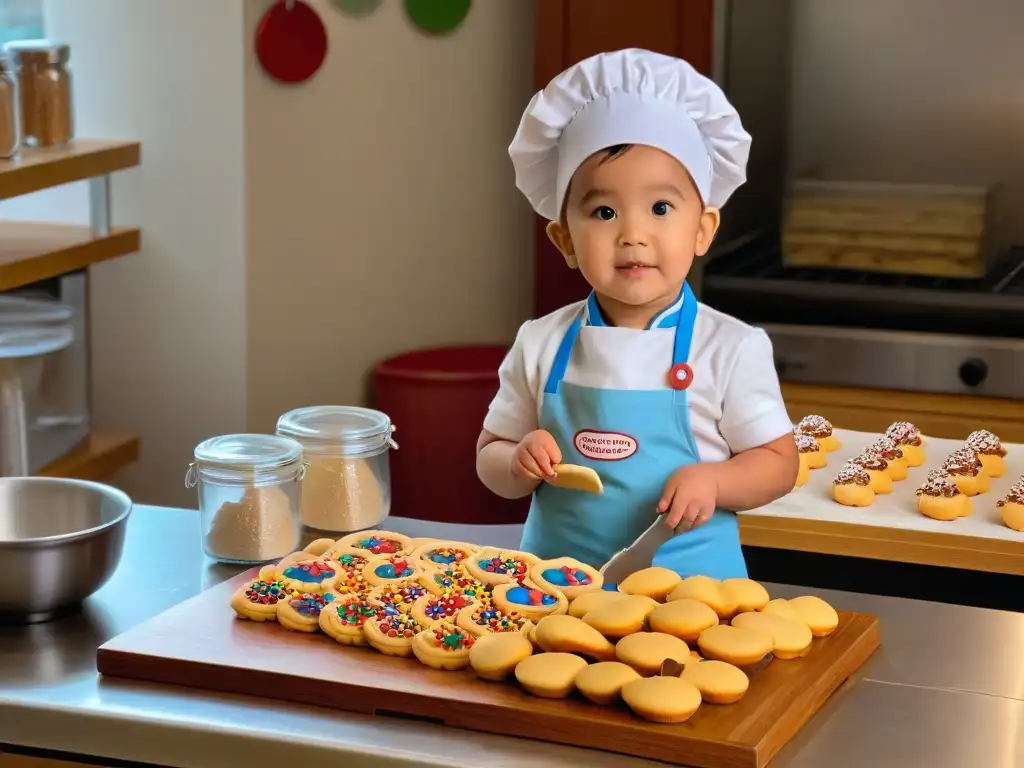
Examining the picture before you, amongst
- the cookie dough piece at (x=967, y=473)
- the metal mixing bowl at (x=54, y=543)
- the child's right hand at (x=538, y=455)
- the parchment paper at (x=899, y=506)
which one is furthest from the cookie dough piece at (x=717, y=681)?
the cookie dough piece at (x=967, y=473)

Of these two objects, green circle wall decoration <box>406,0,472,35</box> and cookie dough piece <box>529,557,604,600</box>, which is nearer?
cookie dough piece <box>529,557,604,600</box>

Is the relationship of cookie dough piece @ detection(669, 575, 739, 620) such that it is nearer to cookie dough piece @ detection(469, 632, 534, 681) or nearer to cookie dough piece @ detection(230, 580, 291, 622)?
cookie dough piece @ detection(469, 632, 534, 681)

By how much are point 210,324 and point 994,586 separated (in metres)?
1.44

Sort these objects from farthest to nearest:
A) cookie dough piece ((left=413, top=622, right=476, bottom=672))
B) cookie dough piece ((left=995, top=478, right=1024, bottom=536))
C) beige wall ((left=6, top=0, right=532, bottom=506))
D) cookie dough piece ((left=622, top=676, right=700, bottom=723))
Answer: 1. beige wall ((left=6, top=0, right=532, bottom=506))
2. cookie dough piece ((left=995, top=478, right=1024, bottom=536))
3. cookie dough piece ((left=413, top=622, right=476, bottom=672))
4. cookie dough piece ((left=622, top=676, right=700, bottom=723))

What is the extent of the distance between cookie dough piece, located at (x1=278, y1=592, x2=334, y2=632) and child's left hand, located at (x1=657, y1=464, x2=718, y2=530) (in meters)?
0.31

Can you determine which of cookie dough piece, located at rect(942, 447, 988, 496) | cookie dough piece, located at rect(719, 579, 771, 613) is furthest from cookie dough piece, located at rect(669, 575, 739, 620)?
cookie dough piece, located at rect(942, 447, 988, 496)

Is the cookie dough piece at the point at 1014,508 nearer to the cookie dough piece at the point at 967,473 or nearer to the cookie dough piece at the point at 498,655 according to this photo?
the cookie dough piece at the point at 967,473

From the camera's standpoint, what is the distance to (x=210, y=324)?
2.77m

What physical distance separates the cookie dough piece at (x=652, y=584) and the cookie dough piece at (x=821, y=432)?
3.72ft

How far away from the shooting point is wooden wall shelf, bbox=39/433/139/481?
98.5 inches

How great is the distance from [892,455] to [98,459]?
132 cm

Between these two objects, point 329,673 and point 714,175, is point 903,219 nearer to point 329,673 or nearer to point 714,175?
point 714,175

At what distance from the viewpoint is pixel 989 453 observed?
229 cm

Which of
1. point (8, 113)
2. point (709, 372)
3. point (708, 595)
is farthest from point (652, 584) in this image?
point (8, 113)
